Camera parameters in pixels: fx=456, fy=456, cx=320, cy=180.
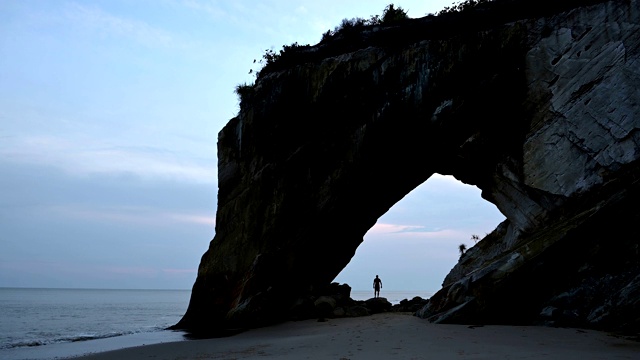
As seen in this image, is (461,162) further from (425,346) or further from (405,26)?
(425,346)

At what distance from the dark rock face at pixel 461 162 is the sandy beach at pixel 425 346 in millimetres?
1540

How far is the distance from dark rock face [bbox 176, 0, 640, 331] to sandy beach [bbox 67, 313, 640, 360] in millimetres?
1540

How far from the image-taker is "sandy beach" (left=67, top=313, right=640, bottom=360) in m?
8.39

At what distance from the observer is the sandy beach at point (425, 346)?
27.5ft

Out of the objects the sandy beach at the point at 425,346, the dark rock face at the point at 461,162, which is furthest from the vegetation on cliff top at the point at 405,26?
the sandy beach at the point at 425,346

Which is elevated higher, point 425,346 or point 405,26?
point 405,26

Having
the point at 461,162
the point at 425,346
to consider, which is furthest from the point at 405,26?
the point at 425,346

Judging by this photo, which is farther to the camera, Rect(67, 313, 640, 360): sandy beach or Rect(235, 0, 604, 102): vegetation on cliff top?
Rect(235, 0, 604, 102): vegetation on cliff top

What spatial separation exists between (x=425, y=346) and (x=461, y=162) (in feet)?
33.9

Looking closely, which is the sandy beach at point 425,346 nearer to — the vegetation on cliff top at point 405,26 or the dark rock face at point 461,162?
the dark rock face at point 461,162

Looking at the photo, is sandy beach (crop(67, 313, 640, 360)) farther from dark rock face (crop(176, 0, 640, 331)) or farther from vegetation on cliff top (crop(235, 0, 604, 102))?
vegetation on cliff top (crop(235, 0, 604, 102))

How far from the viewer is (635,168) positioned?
41.3ft

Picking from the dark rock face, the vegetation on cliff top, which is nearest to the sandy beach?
the dark rock face

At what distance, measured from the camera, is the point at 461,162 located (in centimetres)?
1847
